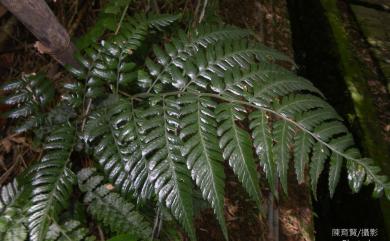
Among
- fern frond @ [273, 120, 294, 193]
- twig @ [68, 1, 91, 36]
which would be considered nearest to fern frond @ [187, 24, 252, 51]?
fern frond @ [273, 120, 294, 193]

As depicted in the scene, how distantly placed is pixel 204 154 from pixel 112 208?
1.62 ft

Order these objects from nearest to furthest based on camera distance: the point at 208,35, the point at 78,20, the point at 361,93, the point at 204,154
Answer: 1. the point at 204,154
2. the point at 208,35
3. the point at 78,20
4. the point at 361,93

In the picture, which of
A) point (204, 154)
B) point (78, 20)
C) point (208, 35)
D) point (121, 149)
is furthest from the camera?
point (78, 20)

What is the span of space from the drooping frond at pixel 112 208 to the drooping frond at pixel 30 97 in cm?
29

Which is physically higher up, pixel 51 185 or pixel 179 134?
pixel 179 134

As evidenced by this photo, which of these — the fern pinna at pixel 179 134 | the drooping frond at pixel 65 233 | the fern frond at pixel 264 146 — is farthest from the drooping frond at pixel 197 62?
the drooping frond at pixel 65 233

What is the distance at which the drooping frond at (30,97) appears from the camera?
62.3 inches

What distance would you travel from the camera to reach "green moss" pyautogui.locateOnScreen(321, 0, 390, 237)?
289 cm

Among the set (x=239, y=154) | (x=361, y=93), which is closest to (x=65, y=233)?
(x=239, y=154)

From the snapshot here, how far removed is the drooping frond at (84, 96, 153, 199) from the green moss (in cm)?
189

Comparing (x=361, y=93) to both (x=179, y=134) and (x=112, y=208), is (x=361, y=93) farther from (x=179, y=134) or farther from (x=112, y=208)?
(x=112, y=208)

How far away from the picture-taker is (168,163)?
1426 mm

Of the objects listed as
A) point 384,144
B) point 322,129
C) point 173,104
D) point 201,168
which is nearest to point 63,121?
point 173,104

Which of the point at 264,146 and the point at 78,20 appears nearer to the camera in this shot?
the point at 264,146
